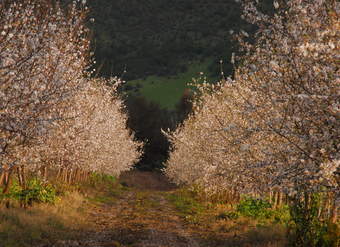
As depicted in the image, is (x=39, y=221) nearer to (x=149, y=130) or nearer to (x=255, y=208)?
(x=255, y=208)

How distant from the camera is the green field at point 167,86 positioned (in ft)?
454

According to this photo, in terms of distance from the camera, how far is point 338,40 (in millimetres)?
8969

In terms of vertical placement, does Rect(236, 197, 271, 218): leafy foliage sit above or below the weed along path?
above

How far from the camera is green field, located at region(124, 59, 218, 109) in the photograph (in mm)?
138462

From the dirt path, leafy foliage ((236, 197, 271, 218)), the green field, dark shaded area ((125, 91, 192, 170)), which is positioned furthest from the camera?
the green field

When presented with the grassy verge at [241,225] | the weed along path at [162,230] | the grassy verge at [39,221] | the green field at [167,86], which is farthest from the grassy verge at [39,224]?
the green field at [167,86]

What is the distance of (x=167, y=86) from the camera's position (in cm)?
15038

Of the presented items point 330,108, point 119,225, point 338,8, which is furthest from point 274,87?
point 119,225

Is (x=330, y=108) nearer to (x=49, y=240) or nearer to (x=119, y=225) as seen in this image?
(x=49, y=240)

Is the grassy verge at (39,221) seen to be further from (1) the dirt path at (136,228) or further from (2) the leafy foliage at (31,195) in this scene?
(1) the dirt path at (136,228)

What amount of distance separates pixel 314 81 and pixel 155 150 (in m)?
85.9

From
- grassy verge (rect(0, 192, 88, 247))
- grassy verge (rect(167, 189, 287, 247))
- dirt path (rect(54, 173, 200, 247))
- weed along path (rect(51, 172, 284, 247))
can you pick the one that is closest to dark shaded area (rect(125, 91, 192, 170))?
dirt path (rect(54, 173, 200, 247))

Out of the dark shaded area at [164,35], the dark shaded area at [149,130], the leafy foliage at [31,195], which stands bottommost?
the leafy foliage at [31,195]

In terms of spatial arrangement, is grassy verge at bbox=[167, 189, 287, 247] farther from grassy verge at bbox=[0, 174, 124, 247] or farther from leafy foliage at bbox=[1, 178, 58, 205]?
leafy foliage at bbox=[1, 178, 58, 205]
